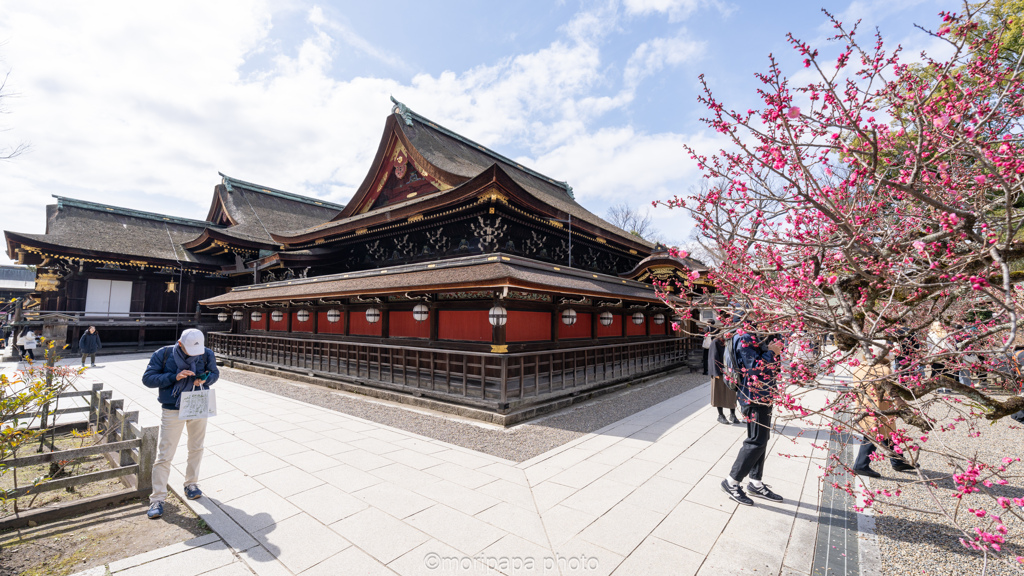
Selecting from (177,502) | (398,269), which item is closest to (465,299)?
(398,269)

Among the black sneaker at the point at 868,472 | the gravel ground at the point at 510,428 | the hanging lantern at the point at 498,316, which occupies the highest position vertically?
the hanging lantern at the point at 498,316

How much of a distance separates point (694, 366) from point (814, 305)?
1266 cm

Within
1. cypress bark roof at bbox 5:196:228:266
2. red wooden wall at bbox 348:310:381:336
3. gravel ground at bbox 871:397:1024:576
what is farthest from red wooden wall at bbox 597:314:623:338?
cypress bark roof at bbox 5:196:228:266

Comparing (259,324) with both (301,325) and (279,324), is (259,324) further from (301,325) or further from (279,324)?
(301,325)

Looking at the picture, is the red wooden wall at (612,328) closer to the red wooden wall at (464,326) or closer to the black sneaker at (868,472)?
the red wooden wall at (464,326)

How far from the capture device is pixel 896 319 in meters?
2.38

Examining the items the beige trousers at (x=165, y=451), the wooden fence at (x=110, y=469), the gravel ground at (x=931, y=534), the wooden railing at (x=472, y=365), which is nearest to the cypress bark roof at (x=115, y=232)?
the wooden railing at (x=472, y=365)

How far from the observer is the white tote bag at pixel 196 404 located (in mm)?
3963

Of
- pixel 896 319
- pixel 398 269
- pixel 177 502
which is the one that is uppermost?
pixel 398 269

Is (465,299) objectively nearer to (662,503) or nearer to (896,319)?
(662,503)

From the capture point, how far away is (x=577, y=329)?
11.1 meters

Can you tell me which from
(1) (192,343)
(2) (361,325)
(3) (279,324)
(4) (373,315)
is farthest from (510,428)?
(3) (279,324)

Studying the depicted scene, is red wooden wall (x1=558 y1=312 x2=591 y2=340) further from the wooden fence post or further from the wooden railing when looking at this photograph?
the wooden fence post

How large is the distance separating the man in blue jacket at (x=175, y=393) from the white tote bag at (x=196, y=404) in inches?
2.3
